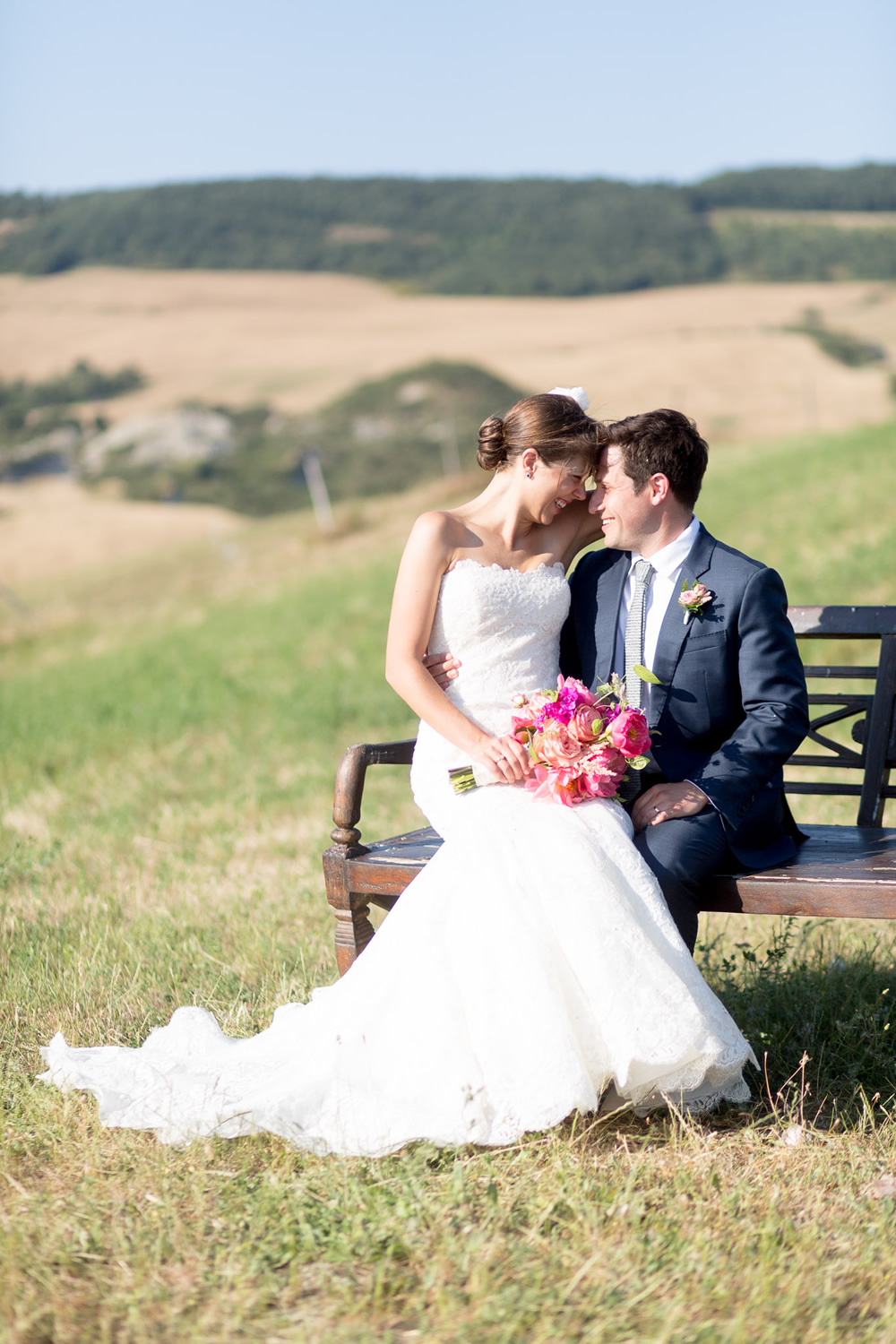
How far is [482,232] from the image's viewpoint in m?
101

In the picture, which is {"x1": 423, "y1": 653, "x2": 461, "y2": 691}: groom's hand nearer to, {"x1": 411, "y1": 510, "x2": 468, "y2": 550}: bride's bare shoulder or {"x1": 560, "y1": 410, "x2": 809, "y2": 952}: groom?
{"x1": 411, "y1": 510, "x2": 468, "y2": 550}: bride's bare shoulder

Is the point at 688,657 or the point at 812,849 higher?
the point at 688,657

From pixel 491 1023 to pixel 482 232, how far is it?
343ft

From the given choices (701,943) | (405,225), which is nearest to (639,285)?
(405,225)

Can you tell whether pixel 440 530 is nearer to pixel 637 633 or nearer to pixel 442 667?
pixel 442 667

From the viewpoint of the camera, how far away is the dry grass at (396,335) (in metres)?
55.2

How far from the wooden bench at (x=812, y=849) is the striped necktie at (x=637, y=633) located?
28.9 inches

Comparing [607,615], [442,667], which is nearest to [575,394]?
[607,615]

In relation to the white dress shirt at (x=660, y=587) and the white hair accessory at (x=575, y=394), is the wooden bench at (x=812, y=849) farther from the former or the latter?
the white hair accessory at (x=575, y=394)

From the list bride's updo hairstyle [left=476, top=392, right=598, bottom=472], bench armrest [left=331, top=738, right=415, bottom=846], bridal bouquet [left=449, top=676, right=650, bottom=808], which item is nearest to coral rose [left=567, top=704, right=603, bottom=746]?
bridal bouquet [left=449, top=676, right=650, bottom=808]

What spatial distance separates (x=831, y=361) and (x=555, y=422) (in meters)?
55.5

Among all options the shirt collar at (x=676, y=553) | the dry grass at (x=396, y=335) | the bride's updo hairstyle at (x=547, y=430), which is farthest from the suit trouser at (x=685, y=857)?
the dry grass at (x=396, y=335)

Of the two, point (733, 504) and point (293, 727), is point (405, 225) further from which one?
point (293, 727)

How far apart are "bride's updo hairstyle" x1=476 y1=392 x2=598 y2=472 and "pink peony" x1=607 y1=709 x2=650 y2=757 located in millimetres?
982
